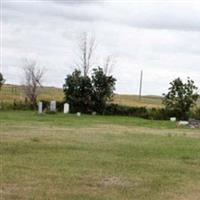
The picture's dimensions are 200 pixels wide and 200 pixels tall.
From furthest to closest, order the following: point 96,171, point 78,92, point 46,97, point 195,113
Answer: point 46,97 → point 78,92 → point 195,113 → point 96,171

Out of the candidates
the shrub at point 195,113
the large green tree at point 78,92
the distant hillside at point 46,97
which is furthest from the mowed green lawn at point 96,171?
the distant hillside at point 46,97

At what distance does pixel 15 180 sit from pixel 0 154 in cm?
536

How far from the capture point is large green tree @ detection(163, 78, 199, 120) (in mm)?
62531

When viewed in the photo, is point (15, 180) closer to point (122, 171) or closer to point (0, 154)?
point (122, 171)

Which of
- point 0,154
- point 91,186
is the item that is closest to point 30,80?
point 0,154

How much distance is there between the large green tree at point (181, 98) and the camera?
6253 centimetres

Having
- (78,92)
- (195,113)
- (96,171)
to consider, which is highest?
(78,92)

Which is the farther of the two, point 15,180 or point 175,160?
point 175,160

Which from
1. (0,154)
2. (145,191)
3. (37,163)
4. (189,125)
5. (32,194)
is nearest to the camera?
(32,194)

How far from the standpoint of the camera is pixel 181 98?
63.1 m

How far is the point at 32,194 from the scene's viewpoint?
12172 millimetres

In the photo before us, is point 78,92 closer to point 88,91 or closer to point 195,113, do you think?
point 88,91

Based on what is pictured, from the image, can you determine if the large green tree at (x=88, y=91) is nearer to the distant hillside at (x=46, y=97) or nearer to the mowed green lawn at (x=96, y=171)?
the distant hillside at (x=46, y=97)

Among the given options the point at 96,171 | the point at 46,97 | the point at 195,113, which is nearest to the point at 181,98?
the point at 195,113
